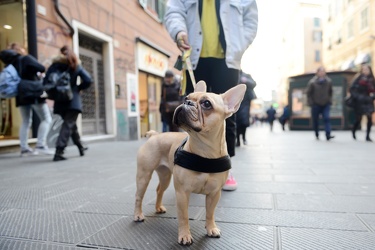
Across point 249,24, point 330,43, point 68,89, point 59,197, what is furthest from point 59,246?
point 330,43

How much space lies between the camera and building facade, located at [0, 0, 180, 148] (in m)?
6.77

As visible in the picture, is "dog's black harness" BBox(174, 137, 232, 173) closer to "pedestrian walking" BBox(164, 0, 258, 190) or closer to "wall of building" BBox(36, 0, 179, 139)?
"pedestrian walking" BBox(164, 0, 258, 190)

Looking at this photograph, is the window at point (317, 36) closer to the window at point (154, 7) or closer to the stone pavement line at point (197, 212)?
the window at point (154, 7)

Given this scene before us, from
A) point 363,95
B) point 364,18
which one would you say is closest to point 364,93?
point 363,95

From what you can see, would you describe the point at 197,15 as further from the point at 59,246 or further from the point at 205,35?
the point at 59,246

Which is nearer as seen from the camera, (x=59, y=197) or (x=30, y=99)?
(x=59, y=197)

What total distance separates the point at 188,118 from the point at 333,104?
15.2 m

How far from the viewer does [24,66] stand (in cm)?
534

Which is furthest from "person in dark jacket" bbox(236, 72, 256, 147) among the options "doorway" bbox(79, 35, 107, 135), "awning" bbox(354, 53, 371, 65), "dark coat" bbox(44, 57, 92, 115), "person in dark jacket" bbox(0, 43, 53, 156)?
"awning" bbox(354, 53, 371, 65)

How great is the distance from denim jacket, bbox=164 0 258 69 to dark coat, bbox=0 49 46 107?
11.5 ft

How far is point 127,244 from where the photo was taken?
169cm

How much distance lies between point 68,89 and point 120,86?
492cm


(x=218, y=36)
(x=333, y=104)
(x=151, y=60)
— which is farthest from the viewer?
(x=333, y=104)

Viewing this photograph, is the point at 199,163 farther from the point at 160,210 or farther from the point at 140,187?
the point at 160,210
